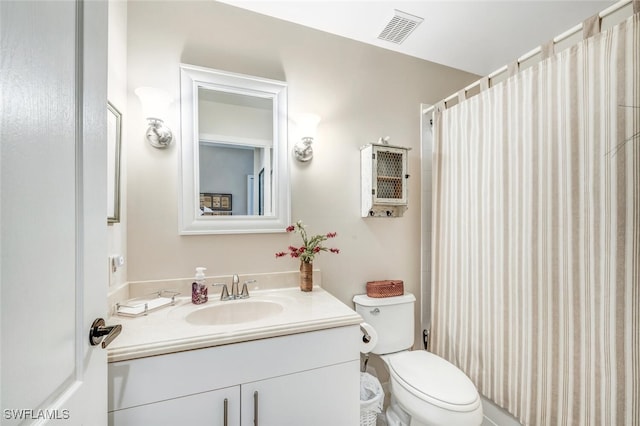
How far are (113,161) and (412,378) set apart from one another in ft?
5.49

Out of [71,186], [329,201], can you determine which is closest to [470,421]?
[329,201]

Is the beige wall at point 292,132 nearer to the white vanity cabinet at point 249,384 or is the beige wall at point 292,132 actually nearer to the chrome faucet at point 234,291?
the chrome faucet at point 234,291

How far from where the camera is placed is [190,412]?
0.85 metres

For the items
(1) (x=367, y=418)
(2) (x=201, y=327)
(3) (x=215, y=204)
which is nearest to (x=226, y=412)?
(2) (x=201, y=327)

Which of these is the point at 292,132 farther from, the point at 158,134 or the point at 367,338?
the point at 367,338

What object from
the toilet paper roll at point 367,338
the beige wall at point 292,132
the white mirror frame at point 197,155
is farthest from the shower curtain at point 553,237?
the white mirror frame at point 197,155

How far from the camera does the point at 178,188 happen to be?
1318 mm

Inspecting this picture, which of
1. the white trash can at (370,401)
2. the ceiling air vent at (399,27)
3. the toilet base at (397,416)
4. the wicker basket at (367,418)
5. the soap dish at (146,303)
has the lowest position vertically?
the toilet base at (397,416)

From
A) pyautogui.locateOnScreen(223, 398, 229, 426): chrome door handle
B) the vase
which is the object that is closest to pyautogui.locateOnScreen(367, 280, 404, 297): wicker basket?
the vase

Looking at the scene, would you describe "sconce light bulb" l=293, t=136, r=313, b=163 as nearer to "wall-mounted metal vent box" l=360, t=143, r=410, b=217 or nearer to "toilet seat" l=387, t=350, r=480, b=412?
"wall-mounted metal vent box" l=360, t=143, r=410, b=217

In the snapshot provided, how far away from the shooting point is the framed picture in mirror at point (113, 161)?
1.05 meters

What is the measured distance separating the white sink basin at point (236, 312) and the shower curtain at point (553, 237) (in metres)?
1.12

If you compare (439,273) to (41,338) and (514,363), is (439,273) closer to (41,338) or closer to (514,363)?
(514,363)

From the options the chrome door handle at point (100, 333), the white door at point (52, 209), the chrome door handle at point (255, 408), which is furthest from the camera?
the chrome door handle at point (255, 408)
